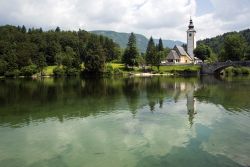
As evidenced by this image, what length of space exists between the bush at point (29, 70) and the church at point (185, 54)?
5950cm

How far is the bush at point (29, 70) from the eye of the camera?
5374 inches

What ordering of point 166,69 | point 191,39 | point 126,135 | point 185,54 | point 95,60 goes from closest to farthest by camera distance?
point 126,135 < point 95,60 < point 166,69 < point 185,54 < point 191,39

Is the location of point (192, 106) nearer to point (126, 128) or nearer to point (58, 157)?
point (126, 128)

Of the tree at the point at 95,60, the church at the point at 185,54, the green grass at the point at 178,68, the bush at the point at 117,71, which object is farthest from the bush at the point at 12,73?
the church at the point at 185,54

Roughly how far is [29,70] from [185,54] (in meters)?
75.5

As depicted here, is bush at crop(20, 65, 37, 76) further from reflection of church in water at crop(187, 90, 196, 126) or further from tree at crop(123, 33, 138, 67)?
reflection of church in water at crop(187, 90, 196, 126)

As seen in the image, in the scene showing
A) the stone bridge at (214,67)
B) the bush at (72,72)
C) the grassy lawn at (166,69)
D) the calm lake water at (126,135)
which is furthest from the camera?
the bush at (72,72)

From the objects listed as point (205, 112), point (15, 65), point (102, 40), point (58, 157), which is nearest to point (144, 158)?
point (58, 157)

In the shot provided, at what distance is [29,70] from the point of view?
136 meters

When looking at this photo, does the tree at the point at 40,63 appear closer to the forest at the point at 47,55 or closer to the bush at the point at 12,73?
the forest at the point at 47,55

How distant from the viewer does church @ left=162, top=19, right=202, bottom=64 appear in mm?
157125

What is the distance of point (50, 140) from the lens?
27438mm

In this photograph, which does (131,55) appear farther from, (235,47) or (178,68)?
(235,47)

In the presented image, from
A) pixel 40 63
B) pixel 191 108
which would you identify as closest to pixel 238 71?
pixel 40 63
